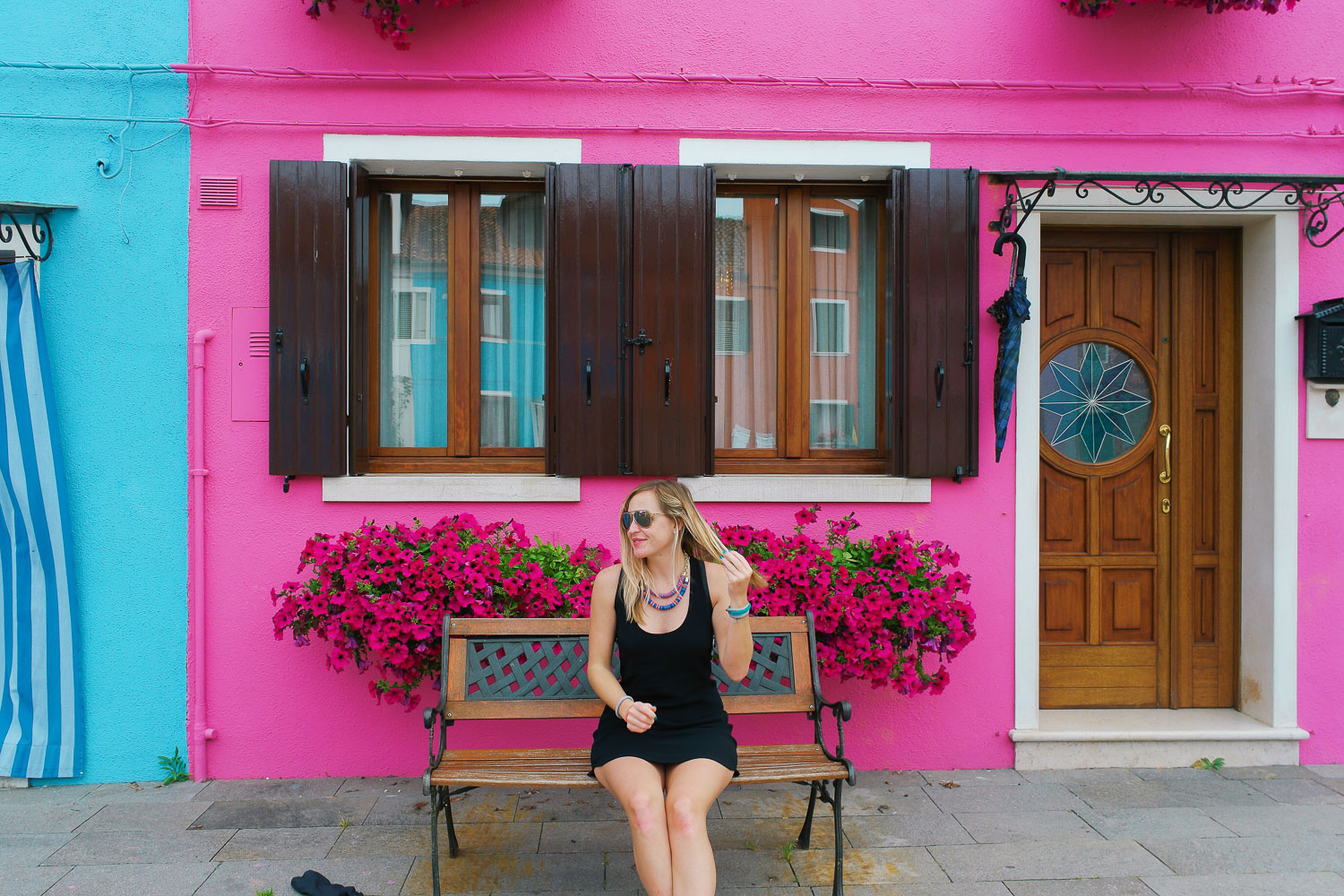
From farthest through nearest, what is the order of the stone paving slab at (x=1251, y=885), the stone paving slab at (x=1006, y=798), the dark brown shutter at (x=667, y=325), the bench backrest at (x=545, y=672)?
→ 1. the dark brown shutter at (x=667, y=325)
2. the stone paving slab at (x=1006, y=798)
3. the bench backrest at (x=545, y=672)
4. the stone paving slab at (x=1251, y=885)

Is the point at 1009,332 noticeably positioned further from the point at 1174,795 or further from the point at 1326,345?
the point at 1174,795

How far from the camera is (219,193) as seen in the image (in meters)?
4.42

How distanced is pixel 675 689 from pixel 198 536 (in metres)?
2.66

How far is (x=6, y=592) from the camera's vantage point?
14.1 ft

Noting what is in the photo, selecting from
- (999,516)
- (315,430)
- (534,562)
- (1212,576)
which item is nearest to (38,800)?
(315,430)

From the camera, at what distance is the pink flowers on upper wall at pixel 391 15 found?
13.8ft

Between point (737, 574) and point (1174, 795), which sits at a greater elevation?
point (737, 574)

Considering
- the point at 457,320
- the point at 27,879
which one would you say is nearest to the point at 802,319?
the point at 457,320

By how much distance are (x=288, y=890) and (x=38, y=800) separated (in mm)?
1760

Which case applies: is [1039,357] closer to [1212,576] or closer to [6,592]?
[1212,576]

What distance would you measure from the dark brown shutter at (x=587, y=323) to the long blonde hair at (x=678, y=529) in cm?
119

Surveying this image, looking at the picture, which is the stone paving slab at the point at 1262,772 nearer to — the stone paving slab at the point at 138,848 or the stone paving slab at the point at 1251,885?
the stone paving slab at the point at 1251,885

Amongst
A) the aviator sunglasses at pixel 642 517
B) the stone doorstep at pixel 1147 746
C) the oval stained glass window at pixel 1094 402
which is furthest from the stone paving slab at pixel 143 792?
the oval stained glass window at pixel 1094 402

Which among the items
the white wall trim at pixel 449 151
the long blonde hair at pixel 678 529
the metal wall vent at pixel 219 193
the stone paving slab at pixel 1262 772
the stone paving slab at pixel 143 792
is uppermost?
the white wall trim at pixel 449 151
